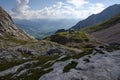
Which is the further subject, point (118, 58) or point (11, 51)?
point (11, 51)

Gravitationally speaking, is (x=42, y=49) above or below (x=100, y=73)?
above

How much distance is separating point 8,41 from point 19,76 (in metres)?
86.1

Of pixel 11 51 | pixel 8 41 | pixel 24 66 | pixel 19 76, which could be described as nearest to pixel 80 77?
pixel 19 76

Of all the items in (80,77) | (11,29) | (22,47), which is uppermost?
(11,29)

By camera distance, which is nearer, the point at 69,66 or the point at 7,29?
the point at 69,66

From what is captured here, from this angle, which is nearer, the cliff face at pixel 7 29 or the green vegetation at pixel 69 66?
the green vegetation at pixel 69 66

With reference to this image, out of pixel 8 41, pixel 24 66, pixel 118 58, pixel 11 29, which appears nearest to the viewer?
pixel 118 58

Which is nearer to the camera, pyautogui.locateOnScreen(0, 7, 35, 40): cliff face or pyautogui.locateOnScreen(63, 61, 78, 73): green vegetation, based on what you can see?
pyautogui.locateOnScreen(63, 61, 78, 73): green vegetation

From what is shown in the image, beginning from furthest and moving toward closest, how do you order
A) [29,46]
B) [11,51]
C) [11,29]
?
[11,29] < [29,46] < [11,51]

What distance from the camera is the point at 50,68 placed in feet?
157

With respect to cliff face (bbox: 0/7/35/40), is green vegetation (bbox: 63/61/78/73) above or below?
below

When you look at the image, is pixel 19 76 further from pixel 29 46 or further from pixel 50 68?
pixel 29 46

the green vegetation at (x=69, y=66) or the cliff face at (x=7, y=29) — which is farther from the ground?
the cliff face at (x=7, y=29)

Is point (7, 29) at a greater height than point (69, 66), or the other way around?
point (7, 29)
